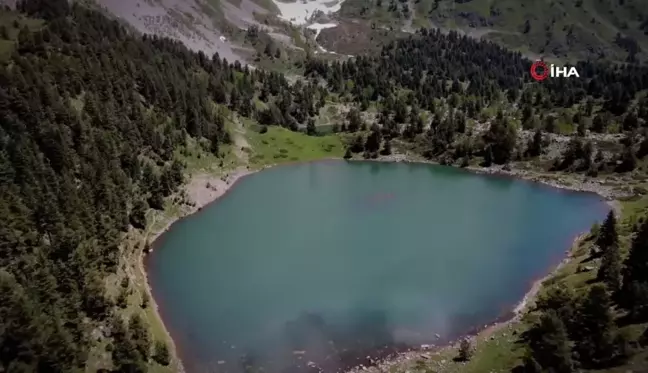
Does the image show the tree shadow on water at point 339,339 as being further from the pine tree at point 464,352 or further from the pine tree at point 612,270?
the pine tree at point 612,270

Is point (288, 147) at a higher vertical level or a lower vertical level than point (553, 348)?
lower

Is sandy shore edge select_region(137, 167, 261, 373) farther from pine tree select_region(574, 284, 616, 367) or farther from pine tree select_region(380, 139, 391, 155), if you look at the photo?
pine tree select_region(574, 284, 616, 367)

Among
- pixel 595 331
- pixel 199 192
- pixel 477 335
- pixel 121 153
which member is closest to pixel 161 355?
pixel 477 335

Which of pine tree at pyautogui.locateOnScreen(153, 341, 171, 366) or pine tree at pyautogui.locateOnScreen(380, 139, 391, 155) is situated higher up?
pine tree at pyautogui.locateOnScreen(380, 139, 391, 155)

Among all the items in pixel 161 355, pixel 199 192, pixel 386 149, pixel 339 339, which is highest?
pixel 386 149

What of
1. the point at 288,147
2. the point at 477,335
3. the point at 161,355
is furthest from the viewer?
the point at 288,147

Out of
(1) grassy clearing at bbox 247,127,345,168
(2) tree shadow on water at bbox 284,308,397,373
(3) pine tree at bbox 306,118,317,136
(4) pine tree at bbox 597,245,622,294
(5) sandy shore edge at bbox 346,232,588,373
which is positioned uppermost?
(4) pine tree at bbox 597,245,622,294

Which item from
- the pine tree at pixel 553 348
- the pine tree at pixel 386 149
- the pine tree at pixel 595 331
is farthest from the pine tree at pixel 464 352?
the pine tree at pixel 386 149

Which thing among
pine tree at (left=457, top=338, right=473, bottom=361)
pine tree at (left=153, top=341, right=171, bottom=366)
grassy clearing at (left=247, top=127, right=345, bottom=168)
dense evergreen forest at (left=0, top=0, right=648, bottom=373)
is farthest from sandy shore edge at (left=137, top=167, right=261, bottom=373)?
pine tree at (left=457, top=338, right=473, bottom=361)

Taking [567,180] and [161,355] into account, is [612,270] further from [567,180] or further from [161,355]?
[567,180]
